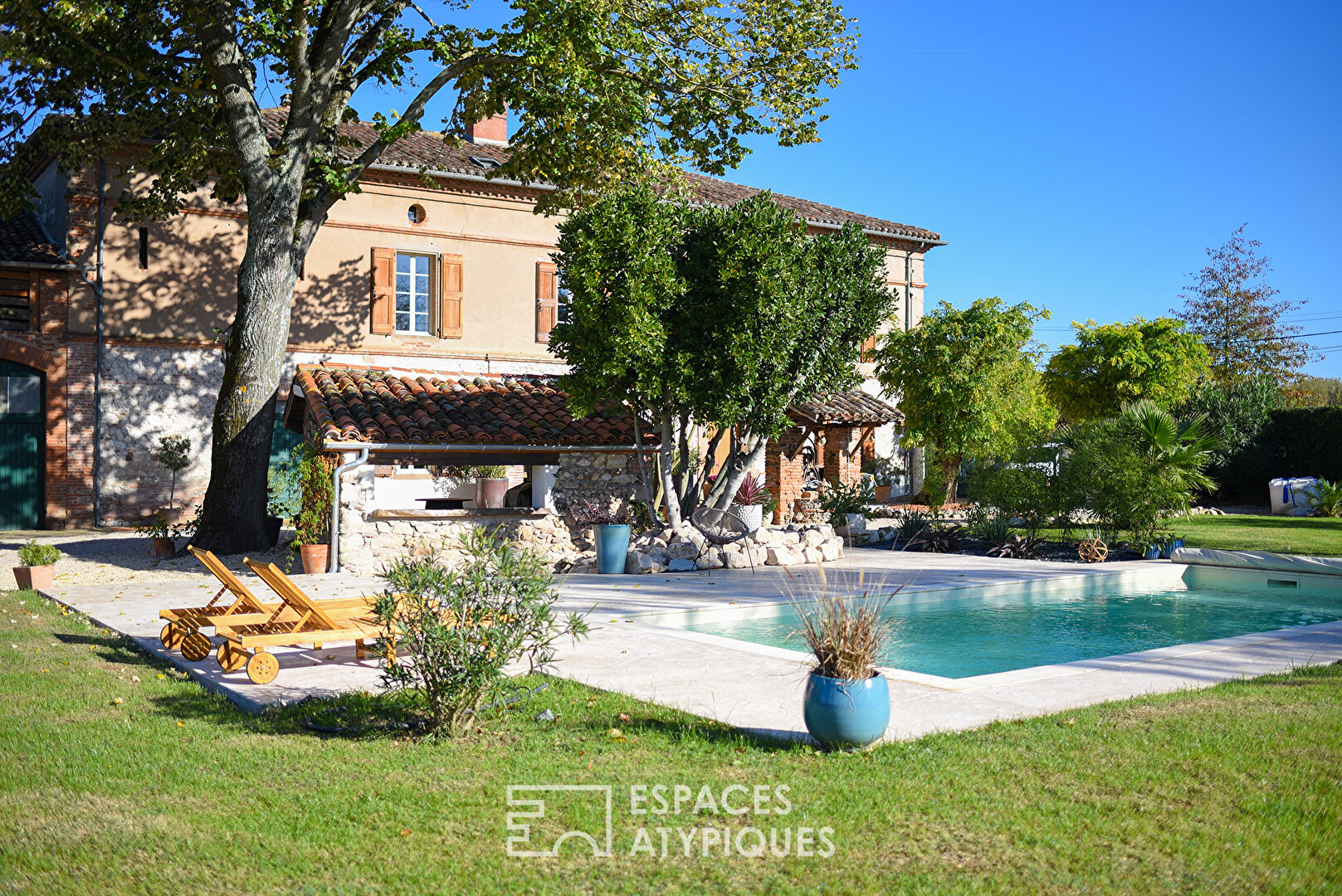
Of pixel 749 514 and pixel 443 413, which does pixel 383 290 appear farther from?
pixel 749 514

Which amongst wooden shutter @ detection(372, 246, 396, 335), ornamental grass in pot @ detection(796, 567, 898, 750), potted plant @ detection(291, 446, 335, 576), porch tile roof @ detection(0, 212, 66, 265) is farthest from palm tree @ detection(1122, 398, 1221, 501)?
porch tile roof @ detection(0, 212, 66, 265)

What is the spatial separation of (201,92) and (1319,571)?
17049 mm

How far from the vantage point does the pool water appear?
942 cm

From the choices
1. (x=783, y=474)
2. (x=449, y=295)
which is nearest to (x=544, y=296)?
(x=449, y=295)

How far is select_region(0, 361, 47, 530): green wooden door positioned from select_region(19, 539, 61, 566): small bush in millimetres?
7954

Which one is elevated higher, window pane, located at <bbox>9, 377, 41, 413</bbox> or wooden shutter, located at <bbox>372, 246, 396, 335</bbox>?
wooden shutter, located at <bbox>372, 246, 396, 335</bbox>

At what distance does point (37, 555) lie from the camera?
11.5 metres

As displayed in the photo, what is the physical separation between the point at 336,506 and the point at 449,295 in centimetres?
914

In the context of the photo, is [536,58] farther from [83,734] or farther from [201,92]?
[83,734]

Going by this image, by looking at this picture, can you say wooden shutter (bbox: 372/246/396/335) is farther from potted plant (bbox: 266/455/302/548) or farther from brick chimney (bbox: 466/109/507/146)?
brick chimney (bbox: 466/109/507/146)

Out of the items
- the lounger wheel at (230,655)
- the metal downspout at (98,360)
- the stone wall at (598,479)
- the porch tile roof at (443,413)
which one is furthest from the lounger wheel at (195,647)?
the metal downspout at (98,360)

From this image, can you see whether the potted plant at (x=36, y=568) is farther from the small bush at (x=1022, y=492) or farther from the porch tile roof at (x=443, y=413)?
the small bush at (x=1022, y=492)

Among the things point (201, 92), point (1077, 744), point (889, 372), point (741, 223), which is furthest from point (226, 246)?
point (1077, 744)

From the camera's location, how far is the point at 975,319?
21672 mm
